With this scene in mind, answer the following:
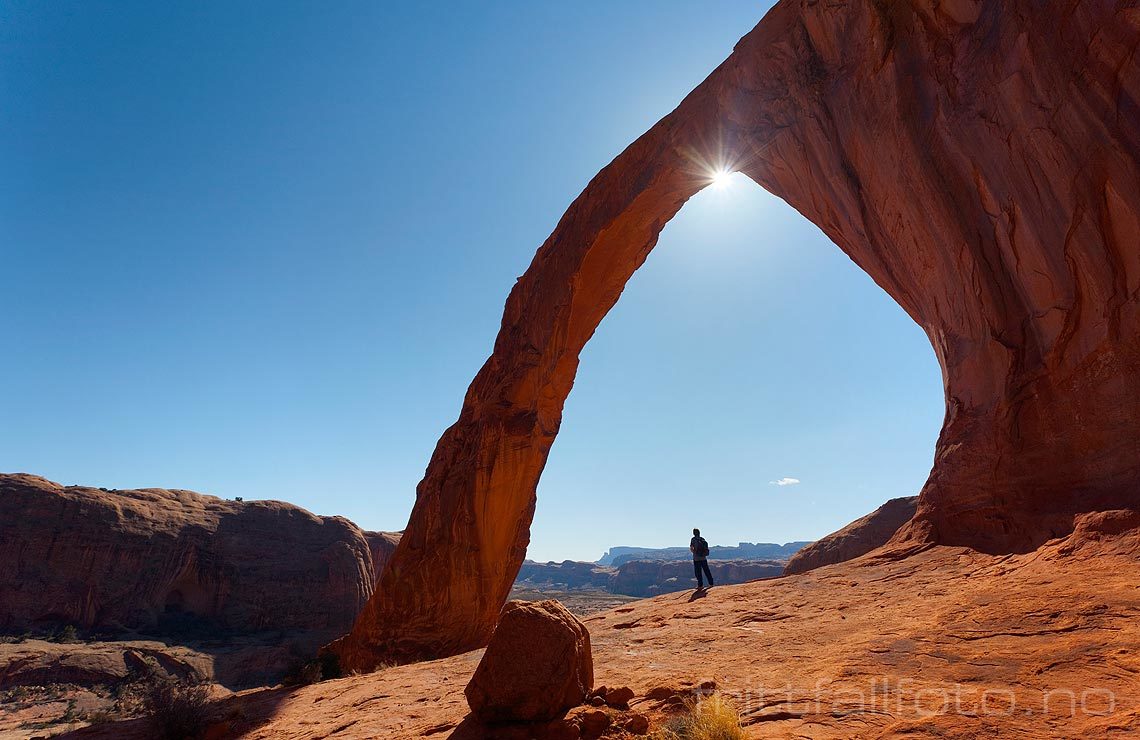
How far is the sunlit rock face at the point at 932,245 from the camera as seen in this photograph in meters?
7.67

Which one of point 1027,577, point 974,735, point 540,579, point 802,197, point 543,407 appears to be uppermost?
point 802,197

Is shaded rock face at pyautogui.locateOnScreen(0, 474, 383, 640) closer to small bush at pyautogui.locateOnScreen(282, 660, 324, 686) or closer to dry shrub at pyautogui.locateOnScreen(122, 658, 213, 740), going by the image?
small bush at pyautogui.locateOnScreen(282, 660, 324, 686)

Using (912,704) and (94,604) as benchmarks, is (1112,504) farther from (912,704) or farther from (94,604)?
(94,604)

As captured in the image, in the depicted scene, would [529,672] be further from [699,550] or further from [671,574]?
[671,574]

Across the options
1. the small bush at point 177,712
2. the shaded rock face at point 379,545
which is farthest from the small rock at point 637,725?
A: the shaded rock face at point 379,545

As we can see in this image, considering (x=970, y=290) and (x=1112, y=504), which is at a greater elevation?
(x=970, y=290)

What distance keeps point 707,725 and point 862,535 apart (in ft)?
92.8

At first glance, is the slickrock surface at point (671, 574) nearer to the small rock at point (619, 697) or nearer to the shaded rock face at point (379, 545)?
the shaded rock face at point (379, 545)

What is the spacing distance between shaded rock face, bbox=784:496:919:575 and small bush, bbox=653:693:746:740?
25.8m

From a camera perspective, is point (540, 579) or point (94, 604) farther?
point (540, 579)

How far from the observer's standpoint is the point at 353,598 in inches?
1531

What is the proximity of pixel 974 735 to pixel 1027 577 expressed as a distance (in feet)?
14.6

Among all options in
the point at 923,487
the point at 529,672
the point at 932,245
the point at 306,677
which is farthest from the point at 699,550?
the point at 529,672

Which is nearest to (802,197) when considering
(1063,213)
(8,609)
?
(1063,213)
